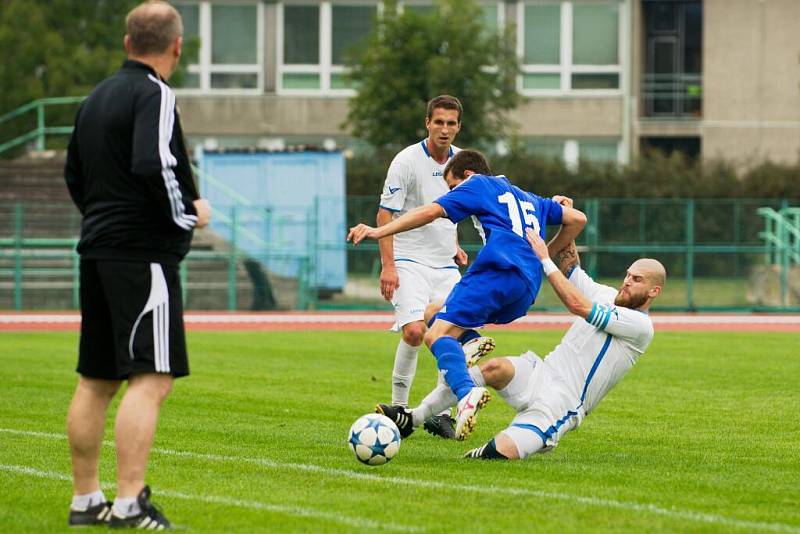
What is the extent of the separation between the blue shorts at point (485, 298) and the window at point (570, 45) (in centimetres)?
3618

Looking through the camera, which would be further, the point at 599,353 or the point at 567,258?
the point at 567,258

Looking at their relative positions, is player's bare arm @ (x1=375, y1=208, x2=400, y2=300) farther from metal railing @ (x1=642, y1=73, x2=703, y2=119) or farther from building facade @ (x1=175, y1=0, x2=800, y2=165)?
A: metal railing @ (x1=642, y1=73, x2=703, y2=119)

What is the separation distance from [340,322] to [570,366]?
17597mm

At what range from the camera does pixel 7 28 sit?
34.8 metres

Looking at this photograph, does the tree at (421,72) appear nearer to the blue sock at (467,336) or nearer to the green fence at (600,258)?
the green fence at (600,258)

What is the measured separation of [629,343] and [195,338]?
13413mm

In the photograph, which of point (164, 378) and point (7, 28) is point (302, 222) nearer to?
point (7, 28)

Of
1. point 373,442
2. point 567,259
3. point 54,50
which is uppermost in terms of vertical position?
point 54,50

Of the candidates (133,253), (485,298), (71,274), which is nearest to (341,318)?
(71,274)

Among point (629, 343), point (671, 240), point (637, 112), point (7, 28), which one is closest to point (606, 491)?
point (629, 343)

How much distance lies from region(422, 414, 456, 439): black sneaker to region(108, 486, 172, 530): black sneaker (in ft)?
13.1

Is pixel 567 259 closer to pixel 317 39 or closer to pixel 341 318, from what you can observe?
pixel 341 318

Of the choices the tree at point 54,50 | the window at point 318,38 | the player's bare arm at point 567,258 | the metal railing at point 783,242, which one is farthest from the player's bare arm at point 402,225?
the window at point 318,38

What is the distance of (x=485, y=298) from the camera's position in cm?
889
